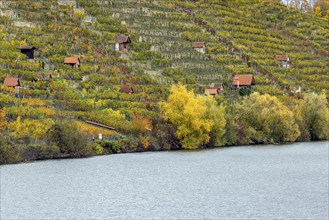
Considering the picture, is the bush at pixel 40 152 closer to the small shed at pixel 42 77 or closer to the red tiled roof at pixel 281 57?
the small shed at pixel 42 77

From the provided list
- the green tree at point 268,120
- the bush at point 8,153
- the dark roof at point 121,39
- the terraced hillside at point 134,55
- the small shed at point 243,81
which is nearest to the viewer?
the bush at point 8,153

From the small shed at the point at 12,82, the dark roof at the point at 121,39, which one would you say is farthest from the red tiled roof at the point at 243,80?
the small shed at the point at 12,82

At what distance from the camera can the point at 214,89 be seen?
115000 millimetres

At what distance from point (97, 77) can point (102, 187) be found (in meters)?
44.6

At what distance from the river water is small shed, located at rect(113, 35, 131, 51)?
3502 cm

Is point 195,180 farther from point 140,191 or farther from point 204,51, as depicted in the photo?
Answer: point 204,51

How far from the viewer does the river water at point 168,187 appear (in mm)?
51594

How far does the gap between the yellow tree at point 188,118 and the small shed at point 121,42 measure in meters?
24.5

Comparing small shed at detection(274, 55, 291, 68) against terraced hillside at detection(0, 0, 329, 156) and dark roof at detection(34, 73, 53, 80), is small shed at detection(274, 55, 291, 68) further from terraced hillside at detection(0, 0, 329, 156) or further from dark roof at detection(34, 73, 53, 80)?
dark roof at detection(34, 73, 53, 80)

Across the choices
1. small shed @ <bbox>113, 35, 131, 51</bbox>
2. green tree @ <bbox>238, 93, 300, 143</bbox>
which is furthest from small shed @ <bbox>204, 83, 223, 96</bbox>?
small shed @ <bbox>113, 35, 131, 51</bbox>

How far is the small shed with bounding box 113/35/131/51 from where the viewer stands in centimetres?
11781

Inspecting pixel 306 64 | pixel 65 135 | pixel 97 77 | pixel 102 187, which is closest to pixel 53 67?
pixel 97 77

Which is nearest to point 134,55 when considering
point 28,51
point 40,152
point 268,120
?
point 28,51

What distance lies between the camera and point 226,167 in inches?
2982
